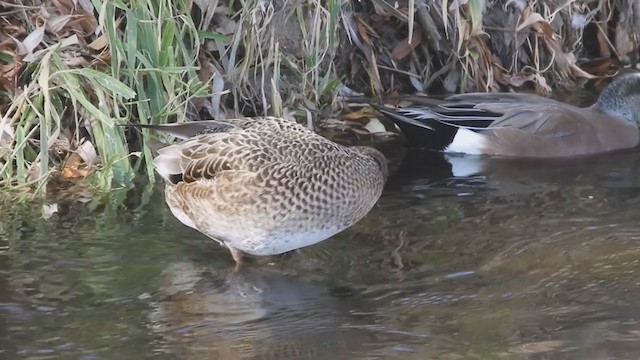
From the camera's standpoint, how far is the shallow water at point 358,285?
359cm

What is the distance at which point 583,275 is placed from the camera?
4.17 m

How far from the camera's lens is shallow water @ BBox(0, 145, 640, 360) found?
3.59 metres

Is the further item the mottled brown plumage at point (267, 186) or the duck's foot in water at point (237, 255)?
the duck's foot in water at point (237, 255)

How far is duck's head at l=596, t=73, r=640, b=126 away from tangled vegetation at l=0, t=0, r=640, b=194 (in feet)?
1.63

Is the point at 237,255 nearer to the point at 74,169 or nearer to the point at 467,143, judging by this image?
the point at 74,169

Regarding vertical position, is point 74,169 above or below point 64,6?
below

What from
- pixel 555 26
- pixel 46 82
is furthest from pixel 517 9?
pixel 46 82

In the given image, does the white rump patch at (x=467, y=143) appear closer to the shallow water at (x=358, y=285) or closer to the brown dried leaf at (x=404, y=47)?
the brown dried leaf at (x=404, y=47)

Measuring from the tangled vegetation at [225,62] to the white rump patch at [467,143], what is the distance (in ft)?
1.67

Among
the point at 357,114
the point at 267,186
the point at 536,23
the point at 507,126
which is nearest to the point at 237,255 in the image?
the point at 267,186

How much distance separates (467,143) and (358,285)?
2472mm

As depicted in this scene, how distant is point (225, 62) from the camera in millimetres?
5961

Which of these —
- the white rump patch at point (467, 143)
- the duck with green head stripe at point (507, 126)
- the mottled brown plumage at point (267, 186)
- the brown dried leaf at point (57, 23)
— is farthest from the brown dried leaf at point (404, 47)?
the mottled brown plumage at point (267, 186)

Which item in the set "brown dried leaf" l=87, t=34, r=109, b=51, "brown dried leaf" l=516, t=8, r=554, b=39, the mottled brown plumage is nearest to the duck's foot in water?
the mottled brown plumage
